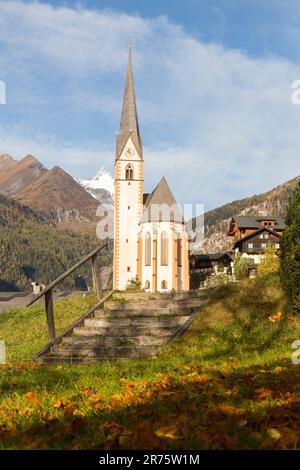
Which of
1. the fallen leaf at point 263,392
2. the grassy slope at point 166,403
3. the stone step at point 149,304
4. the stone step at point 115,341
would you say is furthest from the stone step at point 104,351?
the fallen leaf at point 263,392

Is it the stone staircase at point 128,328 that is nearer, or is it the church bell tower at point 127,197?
the stone staircase at point 128,328

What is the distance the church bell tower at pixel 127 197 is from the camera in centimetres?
6731

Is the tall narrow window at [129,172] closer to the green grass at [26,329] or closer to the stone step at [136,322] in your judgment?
the green grass at [26,329]

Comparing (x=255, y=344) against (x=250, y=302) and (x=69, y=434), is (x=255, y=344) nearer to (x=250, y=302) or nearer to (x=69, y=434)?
(x=250, y=302)

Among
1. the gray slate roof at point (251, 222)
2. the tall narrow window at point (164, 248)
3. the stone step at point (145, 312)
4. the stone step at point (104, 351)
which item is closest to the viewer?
the stone step at point (104, 351)

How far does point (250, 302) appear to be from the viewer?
12.1 m

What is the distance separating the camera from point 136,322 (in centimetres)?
1206

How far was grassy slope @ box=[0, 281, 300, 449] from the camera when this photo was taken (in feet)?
11.4


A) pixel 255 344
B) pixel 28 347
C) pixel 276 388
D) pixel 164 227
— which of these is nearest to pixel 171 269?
pixel 164 227

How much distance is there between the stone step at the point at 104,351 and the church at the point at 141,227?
53.8 m

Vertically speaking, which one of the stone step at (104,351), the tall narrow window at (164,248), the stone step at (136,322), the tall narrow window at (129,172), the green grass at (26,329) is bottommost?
the green grass at (26,329)

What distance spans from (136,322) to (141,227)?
56282 mm

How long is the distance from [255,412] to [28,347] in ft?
37.6

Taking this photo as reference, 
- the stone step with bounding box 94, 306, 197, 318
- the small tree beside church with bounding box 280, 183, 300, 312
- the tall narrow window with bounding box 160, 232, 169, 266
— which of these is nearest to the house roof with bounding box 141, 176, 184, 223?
the tall narrow window with bounding box 160, 232, 169, 266
